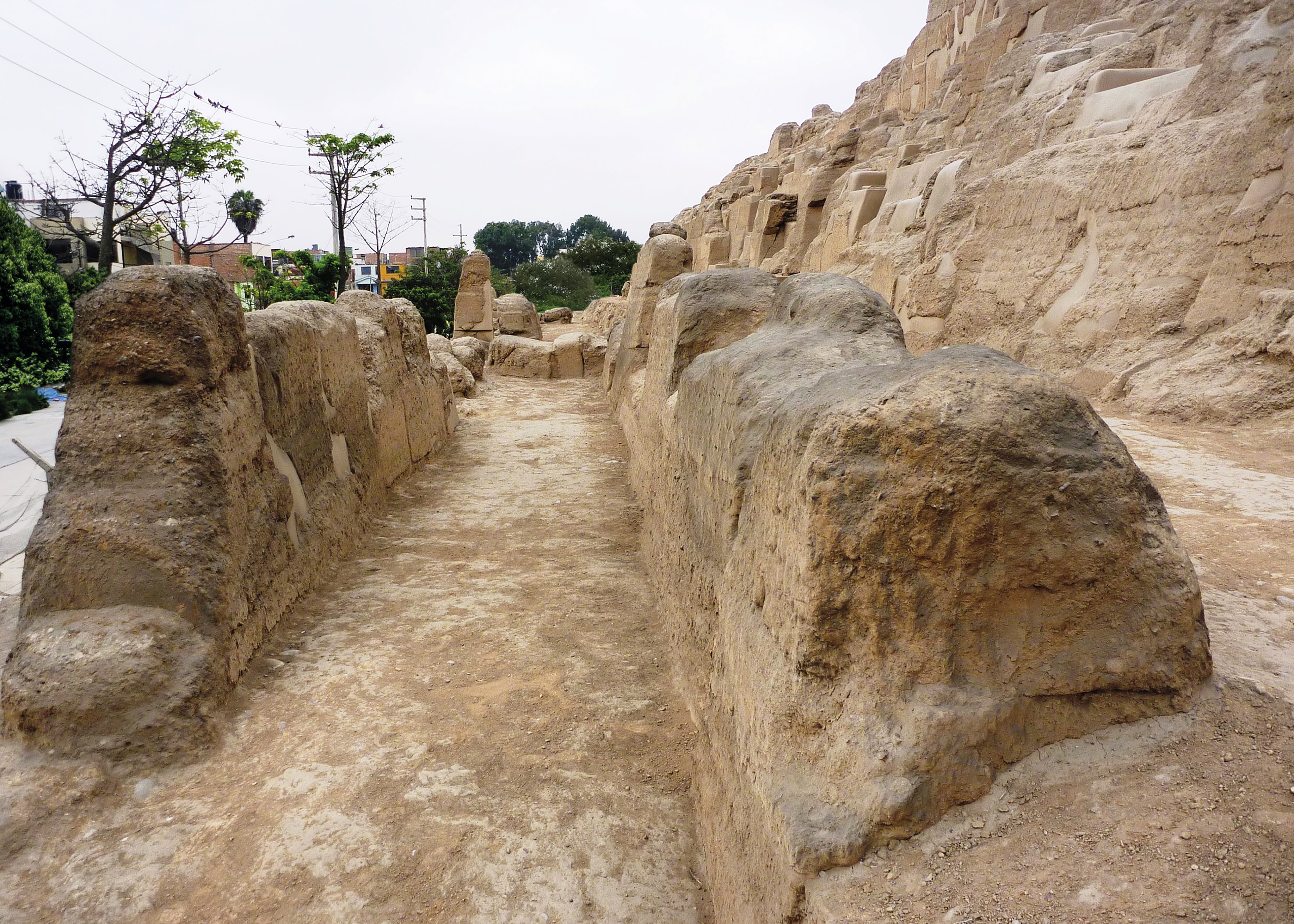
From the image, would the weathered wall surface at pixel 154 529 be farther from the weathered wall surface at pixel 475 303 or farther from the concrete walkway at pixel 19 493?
the weathered wall surface at pixel 475 303

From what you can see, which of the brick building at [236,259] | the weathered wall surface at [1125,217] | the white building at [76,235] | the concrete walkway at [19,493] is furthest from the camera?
the brick building at [236,259]

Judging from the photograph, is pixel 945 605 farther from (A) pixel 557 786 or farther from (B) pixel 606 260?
(B) pixel 606 260

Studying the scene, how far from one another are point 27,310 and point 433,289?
35.0 ft

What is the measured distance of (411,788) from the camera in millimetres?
2879

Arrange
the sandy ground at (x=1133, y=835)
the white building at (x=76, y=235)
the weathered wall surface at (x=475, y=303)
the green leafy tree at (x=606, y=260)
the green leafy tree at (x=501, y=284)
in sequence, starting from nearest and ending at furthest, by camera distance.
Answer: the sandy ground at (x=1133, y=835) < the weathered wall surface at (x=475, y=303) < the white building at (x=76, y=235) < the green leafy tree at (x=501, y=284) < the green leafy tree at (x=606, y=260)

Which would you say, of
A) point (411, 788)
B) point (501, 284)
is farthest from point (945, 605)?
point (501, 284)

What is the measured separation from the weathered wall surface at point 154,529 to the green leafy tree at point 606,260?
1334 inches

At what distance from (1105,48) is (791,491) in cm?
854

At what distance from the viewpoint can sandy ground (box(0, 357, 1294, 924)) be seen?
1.50 metres

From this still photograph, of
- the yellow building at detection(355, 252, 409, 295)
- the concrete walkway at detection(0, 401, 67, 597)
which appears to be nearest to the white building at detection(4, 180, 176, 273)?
the yellow building at detection(355, 252, 409, 295)

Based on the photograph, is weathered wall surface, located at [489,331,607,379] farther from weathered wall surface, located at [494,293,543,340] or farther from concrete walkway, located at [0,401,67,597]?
concrete walkway, located at [0,401,67,597]

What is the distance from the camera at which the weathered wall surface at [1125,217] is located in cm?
521

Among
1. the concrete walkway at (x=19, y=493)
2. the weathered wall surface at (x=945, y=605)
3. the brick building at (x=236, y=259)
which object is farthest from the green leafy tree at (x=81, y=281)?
the weathered wall surface at (x=945, y=605)

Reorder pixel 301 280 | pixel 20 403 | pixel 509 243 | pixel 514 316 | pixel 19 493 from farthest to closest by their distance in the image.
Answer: pixel 509 243, pixel 301 280, pixel 514 316, pixel 20 403, pixel 19 493
